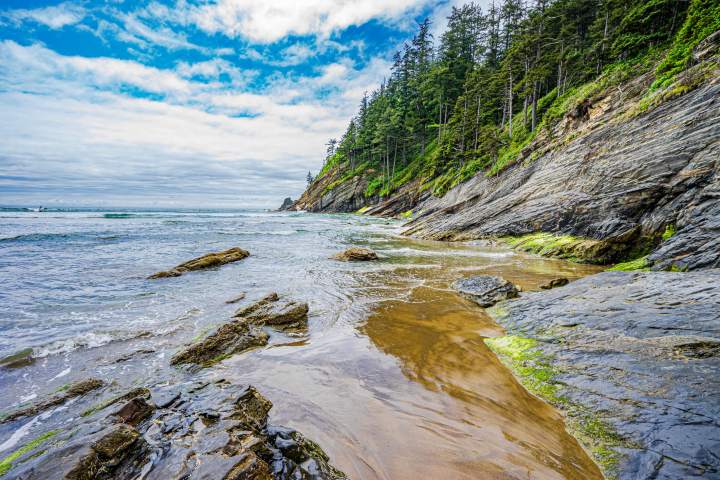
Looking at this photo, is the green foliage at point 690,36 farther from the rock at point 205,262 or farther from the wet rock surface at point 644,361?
the rock at point 205,262

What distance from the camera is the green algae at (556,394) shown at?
10.2 ft

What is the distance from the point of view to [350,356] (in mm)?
5402

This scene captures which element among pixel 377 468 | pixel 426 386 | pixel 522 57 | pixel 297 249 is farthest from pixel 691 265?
pixel 522 57

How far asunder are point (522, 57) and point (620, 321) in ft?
113

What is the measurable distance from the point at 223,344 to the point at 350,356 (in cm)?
245

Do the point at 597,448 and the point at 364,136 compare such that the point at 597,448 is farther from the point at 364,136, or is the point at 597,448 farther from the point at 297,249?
the point at 364,136

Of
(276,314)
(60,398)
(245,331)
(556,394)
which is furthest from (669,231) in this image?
(60,398)

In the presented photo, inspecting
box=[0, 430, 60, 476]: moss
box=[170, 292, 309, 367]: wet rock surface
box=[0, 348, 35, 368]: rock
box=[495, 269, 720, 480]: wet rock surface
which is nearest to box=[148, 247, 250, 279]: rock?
box=[0, 348, 35, 368]: rock

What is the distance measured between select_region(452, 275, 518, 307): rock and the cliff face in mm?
3873

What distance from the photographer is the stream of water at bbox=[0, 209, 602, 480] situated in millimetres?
3221

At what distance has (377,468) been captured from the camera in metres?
2.93

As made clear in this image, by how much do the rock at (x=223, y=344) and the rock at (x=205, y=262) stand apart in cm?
747

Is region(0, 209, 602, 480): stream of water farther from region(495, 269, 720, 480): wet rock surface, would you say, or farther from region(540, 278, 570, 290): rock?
Result: region(540, 278, 570, 290): rock

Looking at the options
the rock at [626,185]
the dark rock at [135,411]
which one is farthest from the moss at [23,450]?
the rock at [626,185]
